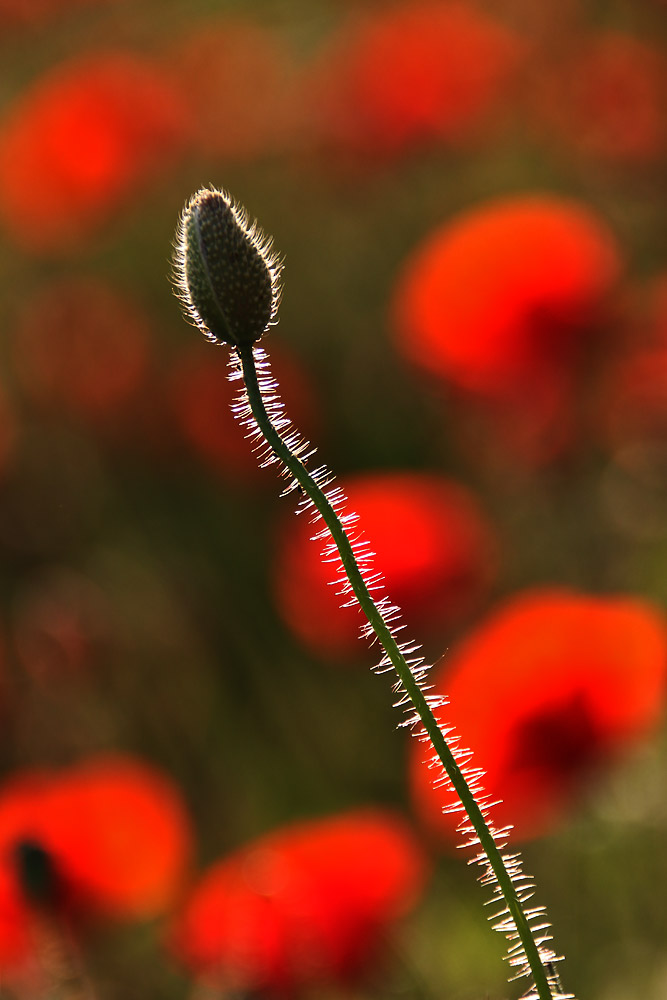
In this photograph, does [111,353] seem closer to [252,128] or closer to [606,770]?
[252,128]

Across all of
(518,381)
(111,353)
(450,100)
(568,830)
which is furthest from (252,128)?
(568,830)

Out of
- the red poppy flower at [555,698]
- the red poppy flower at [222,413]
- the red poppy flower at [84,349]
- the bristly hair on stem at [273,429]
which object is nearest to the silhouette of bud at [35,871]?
the red poppy flower at [555,698]

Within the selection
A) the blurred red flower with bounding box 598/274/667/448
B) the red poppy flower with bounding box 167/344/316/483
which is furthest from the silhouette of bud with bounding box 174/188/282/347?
the red poppy flower with bounding box 167/344/316/483

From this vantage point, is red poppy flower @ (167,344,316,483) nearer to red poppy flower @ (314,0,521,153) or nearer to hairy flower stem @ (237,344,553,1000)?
red poppy flower @ (314,0,521,153)

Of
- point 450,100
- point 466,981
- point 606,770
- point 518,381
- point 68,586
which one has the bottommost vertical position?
point 466,981

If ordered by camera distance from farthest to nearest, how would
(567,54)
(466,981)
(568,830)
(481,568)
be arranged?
(567,54) < (481,568) < (568,830) < (466,981)

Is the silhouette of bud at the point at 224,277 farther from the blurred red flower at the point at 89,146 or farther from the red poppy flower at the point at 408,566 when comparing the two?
the blurred red flower at the point at 89,146
